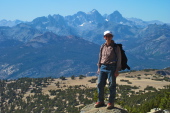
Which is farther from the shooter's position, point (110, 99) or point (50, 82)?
point (50, 82)

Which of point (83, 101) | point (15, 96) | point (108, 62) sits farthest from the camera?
point (15, 96)

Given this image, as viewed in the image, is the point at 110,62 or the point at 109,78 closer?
the point at 110,62

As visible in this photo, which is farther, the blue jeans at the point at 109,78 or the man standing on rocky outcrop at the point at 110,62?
the blue jeans at the point at 109,78

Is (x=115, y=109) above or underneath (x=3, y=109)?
above

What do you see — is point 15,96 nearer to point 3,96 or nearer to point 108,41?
point 3,96

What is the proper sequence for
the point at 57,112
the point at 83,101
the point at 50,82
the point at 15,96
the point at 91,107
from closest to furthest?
the point at 91,107 < the point at 57,112 < the point at 83,101 < the point at 15,96 < the point at 50,82

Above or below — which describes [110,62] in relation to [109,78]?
above

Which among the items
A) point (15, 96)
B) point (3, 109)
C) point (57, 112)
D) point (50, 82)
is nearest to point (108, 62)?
point (57, 112)

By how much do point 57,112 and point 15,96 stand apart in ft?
110

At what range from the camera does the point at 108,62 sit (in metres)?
12.4

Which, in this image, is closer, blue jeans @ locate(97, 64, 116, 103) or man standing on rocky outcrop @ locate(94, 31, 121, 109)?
man standing on rocky outcrop @ locate(94, 31, 121, 109)

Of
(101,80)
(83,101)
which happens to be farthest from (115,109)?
(83,101)

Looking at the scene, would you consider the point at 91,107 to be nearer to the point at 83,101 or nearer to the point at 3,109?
the point at 83,101

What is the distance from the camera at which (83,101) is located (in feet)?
205
